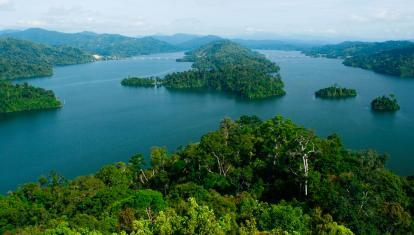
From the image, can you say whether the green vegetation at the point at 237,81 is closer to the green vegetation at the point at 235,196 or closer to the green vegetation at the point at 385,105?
the green vegetation at the point at 385,105

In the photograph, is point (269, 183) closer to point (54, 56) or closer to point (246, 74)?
point (246, 74)

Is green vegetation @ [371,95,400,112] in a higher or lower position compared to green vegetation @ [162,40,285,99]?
lower

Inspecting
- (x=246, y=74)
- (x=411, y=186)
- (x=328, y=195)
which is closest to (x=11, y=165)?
(x=328, y=195)

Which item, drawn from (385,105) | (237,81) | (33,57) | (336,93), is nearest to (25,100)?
(237,81)

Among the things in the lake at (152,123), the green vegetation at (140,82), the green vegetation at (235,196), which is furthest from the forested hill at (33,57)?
the green vegetation at (235,196)

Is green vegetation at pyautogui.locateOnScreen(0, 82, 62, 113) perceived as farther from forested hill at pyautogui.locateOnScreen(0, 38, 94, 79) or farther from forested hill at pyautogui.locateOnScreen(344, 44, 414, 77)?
forested hill at pyautogui.locateOnScreen(344, 44, 414, 77)

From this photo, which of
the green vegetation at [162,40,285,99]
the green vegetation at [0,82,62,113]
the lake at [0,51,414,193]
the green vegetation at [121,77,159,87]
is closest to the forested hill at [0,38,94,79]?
the lake at [0,51,414,193]
